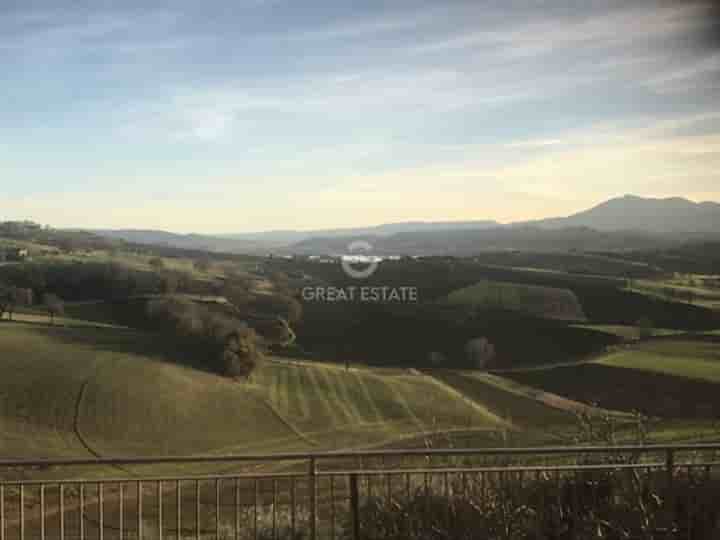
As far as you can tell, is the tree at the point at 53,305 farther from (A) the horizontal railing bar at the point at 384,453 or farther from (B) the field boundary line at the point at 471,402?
(A) the horizontal railing bar at the point at 384,453

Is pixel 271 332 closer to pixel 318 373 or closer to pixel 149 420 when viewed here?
pixel 318 373

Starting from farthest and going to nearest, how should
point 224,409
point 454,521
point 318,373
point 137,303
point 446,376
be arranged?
point 137,303, point 446,376, point 318,373, point 224,409, point 454,521

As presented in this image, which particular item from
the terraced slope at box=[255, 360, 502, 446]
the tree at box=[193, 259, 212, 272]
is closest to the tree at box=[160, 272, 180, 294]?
the tree at box=[193, 259, 212, 272]

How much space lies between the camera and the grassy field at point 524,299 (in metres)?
69.8

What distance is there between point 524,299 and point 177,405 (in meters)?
43.4

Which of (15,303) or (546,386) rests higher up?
(15,303)

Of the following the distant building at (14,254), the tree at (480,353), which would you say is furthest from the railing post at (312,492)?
the distant building at (14,254)

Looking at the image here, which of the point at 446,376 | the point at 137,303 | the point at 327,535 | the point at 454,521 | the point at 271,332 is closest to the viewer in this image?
the point at 454,521

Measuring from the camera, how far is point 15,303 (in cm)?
6125

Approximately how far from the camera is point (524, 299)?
242ft

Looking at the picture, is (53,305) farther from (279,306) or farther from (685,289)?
(685,289)

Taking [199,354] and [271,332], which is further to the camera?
[271,332]

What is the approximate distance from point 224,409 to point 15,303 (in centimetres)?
2996

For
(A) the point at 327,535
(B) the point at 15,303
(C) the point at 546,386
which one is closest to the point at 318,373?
(C) the point at 546,386
